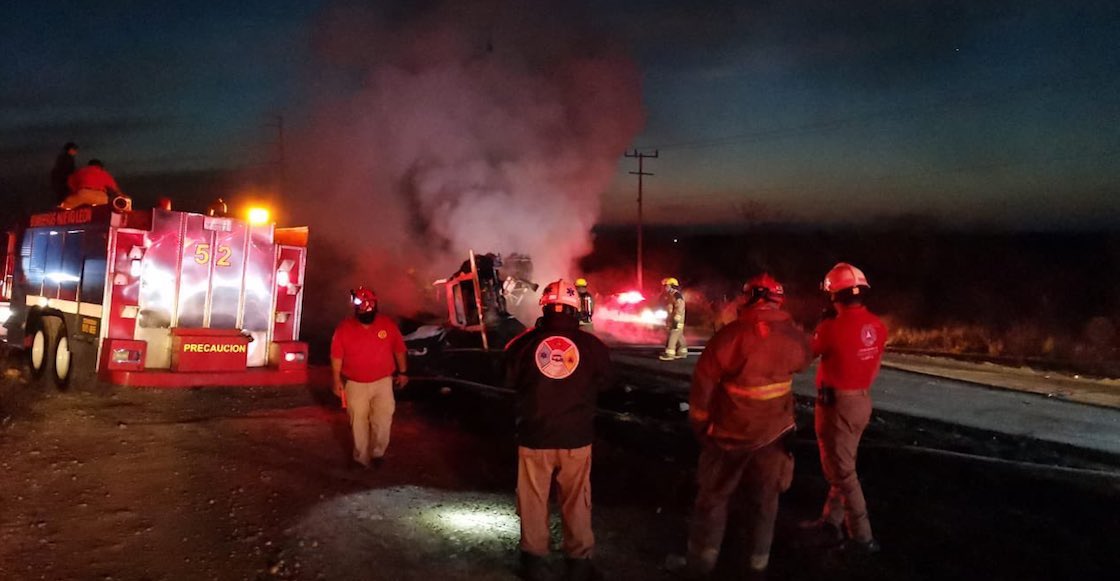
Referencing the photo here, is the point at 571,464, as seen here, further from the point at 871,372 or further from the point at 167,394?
the point at 167,394

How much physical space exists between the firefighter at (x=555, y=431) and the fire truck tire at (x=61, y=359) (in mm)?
7243

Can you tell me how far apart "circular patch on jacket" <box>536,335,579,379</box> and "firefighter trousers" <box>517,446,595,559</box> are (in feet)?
1.34

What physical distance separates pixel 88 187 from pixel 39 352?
2.12m

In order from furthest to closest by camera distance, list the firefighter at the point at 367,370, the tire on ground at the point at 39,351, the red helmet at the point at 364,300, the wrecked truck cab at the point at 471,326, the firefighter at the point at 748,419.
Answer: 1. the wrecked truck cab at the point at 471,326
2. the tire on ground at the point at 39,351
3. the red helmet at the point at 364,300
4. the firefighter at the point at 367,370
5. the firefighter at the point at 748,419

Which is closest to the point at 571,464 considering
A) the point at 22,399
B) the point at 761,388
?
the point at 761,388

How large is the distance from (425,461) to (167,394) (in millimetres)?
4051

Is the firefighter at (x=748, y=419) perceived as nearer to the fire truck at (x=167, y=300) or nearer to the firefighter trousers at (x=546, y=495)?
the firefighter trousers at (x=546, y=495)

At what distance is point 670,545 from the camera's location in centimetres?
489

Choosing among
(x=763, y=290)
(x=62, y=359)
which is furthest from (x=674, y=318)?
(x=763, y=290)

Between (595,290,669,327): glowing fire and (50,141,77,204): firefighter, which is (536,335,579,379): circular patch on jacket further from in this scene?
(595,290,669,327): glowing fire

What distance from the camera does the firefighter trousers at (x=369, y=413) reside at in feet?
20.5

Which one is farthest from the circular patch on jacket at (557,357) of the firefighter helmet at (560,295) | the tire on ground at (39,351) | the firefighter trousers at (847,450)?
the tire on ground at (39,351)

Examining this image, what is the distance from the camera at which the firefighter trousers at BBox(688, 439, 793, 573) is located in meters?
4.26

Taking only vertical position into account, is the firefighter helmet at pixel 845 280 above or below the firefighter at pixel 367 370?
above
